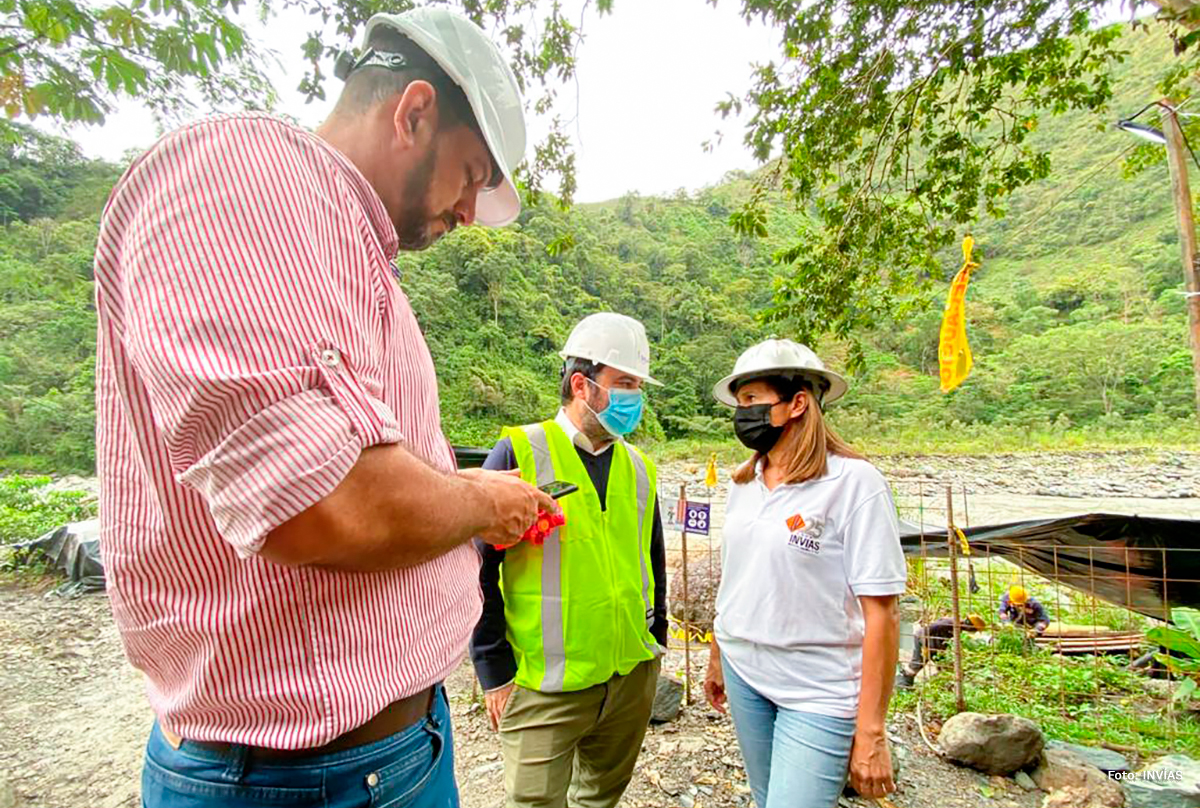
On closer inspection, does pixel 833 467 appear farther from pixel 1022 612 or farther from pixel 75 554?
pixel 75 554

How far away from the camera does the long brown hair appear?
2.06 metres

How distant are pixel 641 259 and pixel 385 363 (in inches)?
2309

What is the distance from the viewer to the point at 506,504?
2.70 ft

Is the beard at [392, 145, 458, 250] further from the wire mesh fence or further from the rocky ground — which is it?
the wire mesh fence

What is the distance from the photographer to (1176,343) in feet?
122

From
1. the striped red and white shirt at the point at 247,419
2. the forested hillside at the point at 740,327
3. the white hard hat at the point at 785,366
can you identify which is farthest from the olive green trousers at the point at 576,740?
the forested hillside at the point at 740,327

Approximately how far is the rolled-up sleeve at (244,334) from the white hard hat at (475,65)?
0.32 metres

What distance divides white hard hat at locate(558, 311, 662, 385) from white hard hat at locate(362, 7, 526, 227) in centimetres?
145

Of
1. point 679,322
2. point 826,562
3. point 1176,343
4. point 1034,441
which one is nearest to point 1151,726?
point 826,562

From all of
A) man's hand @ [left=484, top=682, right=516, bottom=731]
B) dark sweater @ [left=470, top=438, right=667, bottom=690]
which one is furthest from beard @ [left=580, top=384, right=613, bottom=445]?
man's hand @ [left=484, top=682, right=516, bottom=731]

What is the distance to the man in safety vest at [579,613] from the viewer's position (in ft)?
6.63

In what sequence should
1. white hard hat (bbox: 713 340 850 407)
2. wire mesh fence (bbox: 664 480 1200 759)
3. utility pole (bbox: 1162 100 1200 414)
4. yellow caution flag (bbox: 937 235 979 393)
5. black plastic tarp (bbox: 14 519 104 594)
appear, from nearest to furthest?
white hard hat (bbox: 713 340 850 407) → wire mesh fence (bbox: 664 480 1200 759) → yellow caution flag (bbox: 937 235 979 393) → utility pole (bbox: 1162 100 1200 414) → black plastic tarp (bbox: 14 519 104 594)

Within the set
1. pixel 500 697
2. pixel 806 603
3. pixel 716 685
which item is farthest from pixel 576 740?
pixel 806 603

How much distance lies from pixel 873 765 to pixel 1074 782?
98.0 inches
